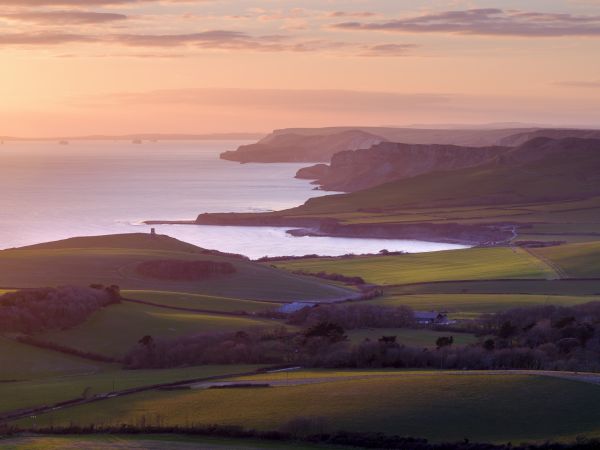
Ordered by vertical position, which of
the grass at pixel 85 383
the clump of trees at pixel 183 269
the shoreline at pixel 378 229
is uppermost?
the shoreline at pixel 378 229

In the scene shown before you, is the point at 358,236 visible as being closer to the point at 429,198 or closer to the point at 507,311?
the point at 429,198

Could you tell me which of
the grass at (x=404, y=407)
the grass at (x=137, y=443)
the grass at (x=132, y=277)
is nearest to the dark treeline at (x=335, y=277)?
the grass at (x=132, y=277)

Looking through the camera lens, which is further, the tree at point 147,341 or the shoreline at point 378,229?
the shoreline at point 378,229

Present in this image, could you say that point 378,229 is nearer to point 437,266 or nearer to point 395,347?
point 437,266

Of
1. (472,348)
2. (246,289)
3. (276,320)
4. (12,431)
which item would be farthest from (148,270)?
(12,431)

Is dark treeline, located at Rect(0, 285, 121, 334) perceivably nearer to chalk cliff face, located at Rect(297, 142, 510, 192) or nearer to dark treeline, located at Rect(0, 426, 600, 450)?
dark treeline, located at Rect(0, 426, 600, 450)

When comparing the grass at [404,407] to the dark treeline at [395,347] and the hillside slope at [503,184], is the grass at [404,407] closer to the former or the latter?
the dark treeline at [395,347]

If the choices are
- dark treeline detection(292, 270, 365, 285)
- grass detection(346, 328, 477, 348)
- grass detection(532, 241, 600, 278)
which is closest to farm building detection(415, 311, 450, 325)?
grass detection(346, 328, 477, 348)

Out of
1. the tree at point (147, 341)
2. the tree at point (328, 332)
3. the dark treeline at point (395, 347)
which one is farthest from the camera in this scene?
the tree at point (147, 341)
